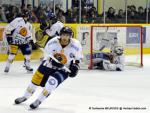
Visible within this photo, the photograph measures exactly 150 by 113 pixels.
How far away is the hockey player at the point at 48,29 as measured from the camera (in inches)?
433

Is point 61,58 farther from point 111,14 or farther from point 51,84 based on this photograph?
point 111,14

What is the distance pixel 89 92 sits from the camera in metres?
7.67

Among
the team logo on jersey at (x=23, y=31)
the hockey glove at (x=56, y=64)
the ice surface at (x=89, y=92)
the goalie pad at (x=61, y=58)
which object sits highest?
the team logo on jersey at (x=23, y=31)

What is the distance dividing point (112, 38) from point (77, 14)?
3037 mm

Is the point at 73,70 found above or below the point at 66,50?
below

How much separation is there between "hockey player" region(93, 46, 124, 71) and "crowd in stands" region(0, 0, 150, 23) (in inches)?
83.6

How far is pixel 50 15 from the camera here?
1106 centimetres

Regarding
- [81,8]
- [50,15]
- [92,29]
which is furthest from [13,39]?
[81,8]

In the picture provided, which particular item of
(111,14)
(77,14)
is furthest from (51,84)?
(111,14)

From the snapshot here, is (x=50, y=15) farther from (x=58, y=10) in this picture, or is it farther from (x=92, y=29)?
(x=58, y=10)

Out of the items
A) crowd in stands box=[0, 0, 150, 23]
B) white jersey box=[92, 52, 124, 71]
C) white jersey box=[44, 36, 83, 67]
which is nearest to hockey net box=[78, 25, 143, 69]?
white jersey box=[92, 52, 124, 71]

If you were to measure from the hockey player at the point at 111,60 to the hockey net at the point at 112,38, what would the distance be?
0.54ft

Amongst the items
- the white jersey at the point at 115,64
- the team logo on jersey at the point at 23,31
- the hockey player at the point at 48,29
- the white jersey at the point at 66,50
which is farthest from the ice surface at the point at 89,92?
the hockey player at the point at 48,29

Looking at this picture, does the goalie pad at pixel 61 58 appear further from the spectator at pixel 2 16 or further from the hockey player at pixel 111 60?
the spectator at pixel 2 16
